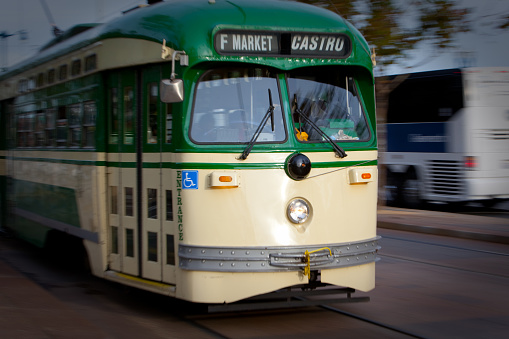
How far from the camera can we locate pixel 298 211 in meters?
6.51

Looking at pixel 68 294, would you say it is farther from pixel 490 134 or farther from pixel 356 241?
pixel 490 134

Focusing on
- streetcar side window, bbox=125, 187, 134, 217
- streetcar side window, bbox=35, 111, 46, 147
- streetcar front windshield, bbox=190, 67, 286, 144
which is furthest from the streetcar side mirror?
streetcar side window, bbox=35, 111, 46, 147

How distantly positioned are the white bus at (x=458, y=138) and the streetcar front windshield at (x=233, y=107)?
12047 mm

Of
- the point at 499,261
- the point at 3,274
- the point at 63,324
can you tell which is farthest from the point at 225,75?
the point at 499,261

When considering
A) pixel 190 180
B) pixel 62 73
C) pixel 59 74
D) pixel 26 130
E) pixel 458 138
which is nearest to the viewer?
pixel 190 180

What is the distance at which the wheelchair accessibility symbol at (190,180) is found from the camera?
6.40m

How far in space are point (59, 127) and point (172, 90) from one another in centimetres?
341

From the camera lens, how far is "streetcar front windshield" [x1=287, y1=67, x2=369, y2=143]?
6719mm

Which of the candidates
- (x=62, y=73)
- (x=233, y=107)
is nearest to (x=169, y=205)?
(x=233, y=107)

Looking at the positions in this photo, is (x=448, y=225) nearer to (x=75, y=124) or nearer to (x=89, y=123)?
(x=75, y=124)

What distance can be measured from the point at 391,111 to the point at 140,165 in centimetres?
1440

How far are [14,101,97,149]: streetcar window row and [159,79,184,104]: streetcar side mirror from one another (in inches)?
71.8

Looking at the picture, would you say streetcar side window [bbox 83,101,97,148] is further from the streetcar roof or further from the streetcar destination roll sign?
the streetcar destination roll sign

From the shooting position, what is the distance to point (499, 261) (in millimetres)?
10680
